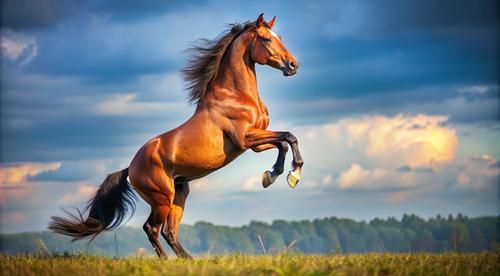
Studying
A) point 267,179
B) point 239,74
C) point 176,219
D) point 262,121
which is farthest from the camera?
point 176,219

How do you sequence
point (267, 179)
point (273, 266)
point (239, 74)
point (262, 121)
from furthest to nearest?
point (239, 74) → point (262, 121) → point (267, 179) → point (273, 266)

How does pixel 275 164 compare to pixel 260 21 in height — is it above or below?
below

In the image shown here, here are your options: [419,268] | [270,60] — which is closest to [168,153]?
[270,60]

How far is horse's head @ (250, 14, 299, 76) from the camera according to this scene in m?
11.0

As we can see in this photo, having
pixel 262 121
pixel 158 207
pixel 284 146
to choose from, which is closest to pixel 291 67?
pixel 262 121

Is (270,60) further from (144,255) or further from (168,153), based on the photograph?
(144,255)

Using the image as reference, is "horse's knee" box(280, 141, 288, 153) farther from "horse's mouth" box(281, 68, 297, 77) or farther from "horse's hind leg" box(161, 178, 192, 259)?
"horse's hind leg" box(161, 178, 192, 259)

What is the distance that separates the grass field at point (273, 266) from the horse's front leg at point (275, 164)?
1198 millimetres

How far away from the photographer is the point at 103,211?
12.5 m

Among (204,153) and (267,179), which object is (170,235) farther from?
(267,179)

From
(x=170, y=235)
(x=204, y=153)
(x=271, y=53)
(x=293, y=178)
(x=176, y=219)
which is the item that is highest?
(x=271, y=53)

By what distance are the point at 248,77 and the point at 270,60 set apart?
43 centimetres

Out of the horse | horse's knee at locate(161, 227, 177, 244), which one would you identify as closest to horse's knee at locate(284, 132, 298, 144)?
the horse

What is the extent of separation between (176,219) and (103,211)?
5.60 feet
